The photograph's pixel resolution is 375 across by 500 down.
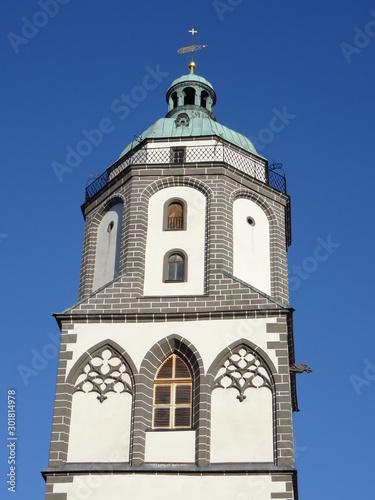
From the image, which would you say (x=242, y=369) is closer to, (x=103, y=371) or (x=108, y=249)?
(x=103, y=371)

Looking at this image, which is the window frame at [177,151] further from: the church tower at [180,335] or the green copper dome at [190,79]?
the green copper dome at [190,79]

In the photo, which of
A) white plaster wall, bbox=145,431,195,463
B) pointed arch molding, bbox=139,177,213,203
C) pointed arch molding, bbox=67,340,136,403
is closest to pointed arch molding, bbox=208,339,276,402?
white plaster wall, bbox=145,431,195,463

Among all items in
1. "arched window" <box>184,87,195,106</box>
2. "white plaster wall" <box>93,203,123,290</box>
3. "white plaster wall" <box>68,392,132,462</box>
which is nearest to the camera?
"white plaster wall" <box>68,392,132,462</box>

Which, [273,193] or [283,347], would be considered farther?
[273,193]

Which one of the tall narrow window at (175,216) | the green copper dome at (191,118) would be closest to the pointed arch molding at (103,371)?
the tall narrow window at (175,216)

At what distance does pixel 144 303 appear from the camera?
2669cm

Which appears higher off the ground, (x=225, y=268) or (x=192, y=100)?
(x=192, y=100)

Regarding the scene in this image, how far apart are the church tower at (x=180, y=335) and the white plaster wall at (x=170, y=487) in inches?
1.0

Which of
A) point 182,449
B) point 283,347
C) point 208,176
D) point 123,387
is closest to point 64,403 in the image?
point 123,387

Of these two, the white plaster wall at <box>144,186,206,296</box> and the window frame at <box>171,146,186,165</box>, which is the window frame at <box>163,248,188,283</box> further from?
the window frame at <box>171,146,186,165</box>

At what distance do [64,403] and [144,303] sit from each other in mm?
3240

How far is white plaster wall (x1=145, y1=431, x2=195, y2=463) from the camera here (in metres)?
24.2

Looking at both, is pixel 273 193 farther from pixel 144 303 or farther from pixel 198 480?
pixel 198 480

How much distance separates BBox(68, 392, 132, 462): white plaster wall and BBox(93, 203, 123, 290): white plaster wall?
12.7 feet
